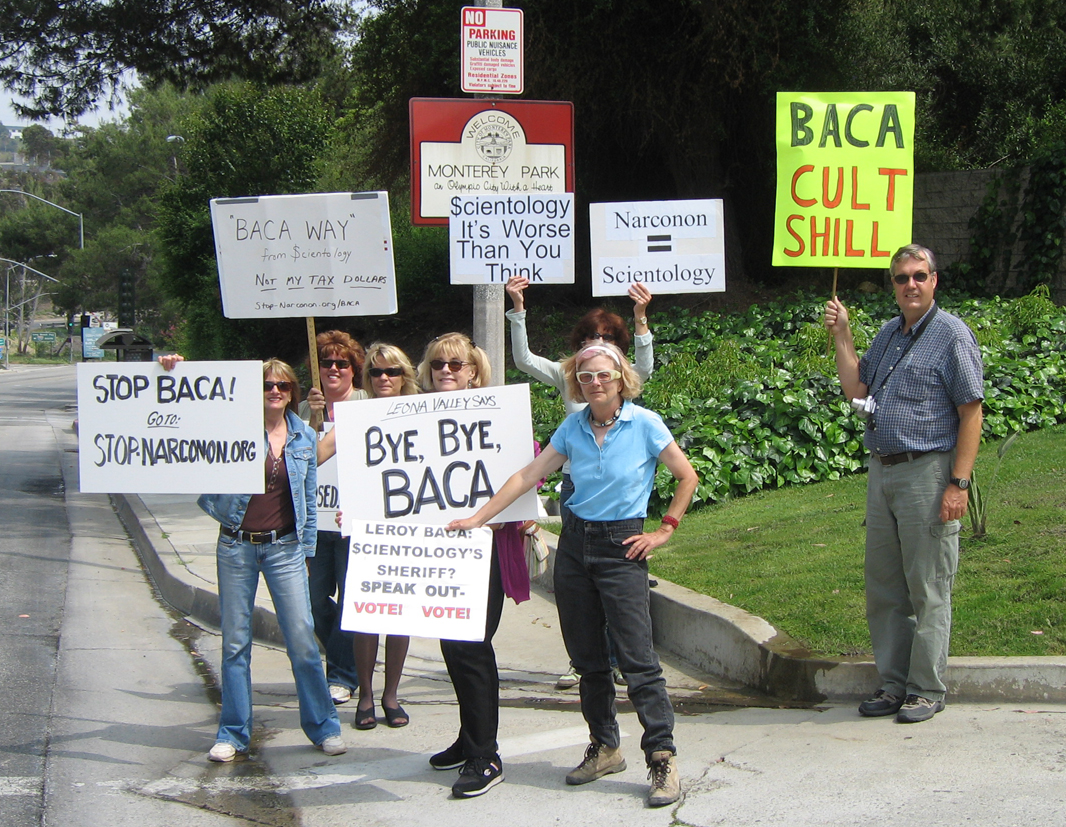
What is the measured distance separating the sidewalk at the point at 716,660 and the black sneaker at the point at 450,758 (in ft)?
3.88

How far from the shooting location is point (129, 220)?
74.8 meters

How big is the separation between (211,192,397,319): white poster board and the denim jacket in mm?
1065

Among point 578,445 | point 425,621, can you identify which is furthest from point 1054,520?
point 425,621

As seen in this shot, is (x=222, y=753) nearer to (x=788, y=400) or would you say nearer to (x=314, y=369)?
(x=314, y=369)

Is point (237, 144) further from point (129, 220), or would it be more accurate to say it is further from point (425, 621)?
point (129, 220)

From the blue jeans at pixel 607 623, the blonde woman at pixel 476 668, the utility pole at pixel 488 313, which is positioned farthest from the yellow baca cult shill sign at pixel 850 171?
the blue jeans at pixel 607 623

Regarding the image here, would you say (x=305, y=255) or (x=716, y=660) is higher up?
(x=305, y=255)

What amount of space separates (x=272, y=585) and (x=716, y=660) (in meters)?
2.38

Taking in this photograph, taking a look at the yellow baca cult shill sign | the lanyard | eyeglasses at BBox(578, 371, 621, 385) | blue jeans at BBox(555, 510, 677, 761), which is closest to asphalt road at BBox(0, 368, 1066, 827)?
blue jeans at BBox(555, 510, 677, 761)

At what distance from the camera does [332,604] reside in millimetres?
5746

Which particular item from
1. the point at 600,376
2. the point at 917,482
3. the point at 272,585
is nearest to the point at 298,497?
the point at 272,585

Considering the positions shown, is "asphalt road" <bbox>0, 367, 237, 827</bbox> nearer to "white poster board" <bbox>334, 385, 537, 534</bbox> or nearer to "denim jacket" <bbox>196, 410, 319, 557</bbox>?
"denim jacket" <bbox>196, 410, 319, 557</bbox>

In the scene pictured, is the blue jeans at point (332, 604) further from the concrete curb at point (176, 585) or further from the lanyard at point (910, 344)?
the lanyard at point (910, 344)

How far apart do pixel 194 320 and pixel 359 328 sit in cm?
806
